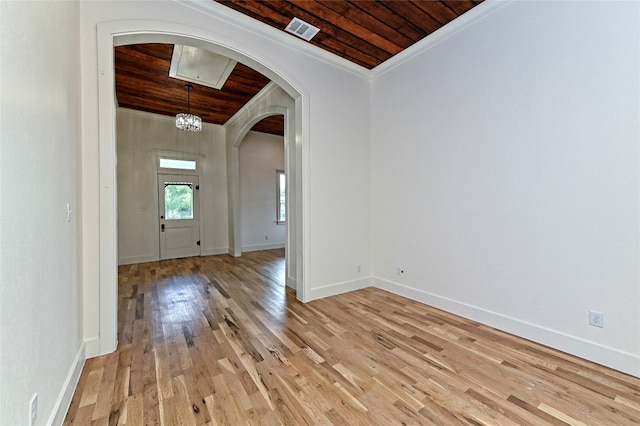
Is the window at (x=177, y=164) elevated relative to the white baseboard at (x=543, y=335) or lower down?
elevated

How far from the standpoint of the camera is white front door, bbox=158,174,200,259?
6.17 meters

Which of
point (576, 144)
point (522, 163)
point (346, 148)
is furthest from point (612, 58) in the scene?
point (346, 148)

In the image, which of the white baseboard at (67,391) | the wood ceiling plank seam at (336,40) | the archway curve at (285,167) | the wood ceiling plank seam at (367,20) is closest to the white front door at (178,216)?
the archway curve at (285,167)

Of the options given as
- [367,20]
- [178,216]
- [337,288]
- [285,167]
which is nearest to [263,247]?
[178,216]

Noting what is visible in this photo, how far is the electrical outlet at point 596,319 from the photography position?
2.08m

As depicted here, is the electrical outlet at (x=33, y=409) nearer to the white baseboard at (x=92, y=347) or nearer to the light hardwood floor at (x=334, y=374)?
the light hardwood floor at (x=334, y=374)

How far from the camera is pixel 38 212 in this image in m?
1.30

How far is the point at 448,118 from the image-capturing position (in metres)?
3.08

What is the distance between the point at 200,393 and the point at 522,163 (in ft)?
10.8

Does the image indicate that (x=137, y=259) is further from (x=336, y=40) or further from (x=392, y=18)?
(x=392, y=18)

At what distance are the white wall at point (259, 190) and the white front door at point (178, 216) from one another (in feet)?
3.85

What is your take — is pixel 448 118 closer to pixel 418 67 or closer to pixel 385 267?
pixel 418 67

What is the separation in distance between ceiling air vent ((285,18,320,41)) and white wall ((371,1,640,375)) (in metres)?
1.31

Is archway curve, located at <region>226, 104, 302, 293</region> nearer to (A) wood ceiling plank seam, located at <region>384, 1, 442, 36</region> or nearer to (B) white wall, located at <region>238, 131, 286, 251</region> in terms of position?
(B) white wall, located at <region>238, 131, 286, 251</region>
